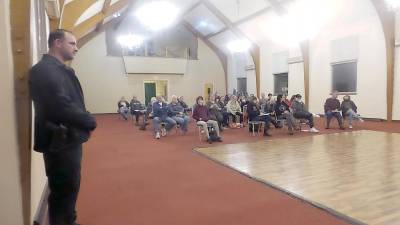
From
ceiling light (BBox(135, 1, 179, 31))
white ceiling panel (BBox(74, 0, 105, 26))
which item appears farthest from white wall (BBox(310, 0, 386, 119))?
white ceiling panel (BBox(74, 0, 105, 26))

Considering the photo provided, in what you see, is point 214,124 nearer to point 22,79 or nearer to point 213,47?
point 22,79

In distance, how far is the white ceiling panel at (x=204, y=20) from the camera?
550 inches

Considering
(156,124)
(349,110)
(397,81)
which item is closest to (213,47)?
(397,81)

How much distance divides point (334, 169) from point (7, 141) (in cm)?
349

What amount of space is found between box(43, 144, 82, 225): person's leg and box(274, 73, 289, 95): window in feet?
38.9

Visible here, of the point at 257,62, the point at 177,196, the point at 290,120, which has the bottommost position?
the point at 177,196

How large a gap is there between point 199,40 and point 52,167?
15.6m

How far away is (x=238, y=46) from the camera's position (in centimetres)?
1459

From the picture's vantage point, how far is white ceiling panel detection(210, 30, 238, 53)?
48.3 ft

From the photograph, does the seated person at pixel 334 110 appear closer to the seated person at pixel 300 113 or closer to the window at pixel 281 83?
the seated person at pixel 300 113

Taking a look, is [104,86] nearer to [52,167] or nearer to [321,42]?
[321,42]

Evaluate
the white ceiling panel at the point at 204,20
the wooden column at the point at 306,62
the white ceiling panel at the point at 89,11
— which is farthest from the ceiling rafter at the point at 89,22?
the wooden column at the point at 306,62

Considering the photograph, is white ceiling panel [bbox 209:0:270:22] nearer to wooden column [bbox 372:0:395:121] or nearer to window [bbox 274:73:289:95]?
window [bbox 274:73:289:95]

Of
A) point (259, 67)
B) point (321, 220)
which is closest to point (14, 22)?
point (321, 220)
